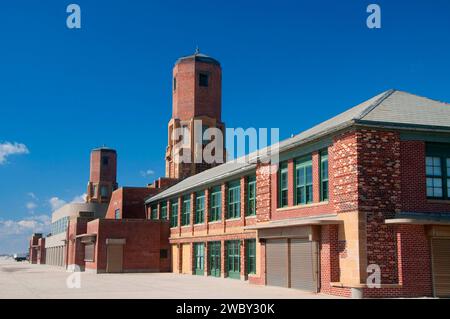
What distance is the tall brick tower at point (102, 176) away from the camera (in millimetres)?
91750

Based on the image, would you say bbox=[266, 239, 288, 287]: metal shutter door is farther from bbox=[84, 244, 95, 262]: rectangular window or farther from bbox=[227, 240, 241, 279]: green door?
bbox=[84, 244, 95, 262]: rectangular window

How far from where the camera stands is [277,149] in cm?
2759

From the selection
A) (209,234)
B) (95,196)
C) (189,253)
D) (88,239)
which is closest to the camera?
(209,234)

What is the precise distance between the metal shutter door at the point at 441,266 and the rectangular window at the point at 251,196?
1413cm

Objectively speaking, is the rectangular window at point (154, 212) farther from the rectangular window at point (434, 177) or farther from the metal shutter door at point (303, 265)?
the rectangular window at point (434, 177)

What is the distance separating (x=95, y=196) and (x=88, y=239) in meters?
41.8

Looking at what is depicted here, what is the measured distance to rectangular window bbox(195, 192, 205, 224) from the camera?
4406 cm

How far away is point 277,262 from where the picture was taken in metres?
27.6

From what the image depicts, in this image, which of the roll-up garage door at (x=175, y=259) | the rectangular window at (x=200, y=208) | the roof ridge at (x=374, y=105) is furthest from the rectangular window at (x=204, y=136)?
the roof ridge at (x=374, y=105)

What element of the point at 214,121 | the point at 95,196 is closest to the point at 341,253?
the point at 214,121

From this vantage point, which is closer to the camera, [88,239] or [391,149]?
[391,149]

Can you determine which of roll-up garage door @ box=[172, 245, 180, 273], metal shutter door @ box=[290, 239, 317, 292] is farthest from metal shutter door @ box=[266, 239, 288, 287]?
roll-up garage door @ box=[172, 245, 180, 273]
